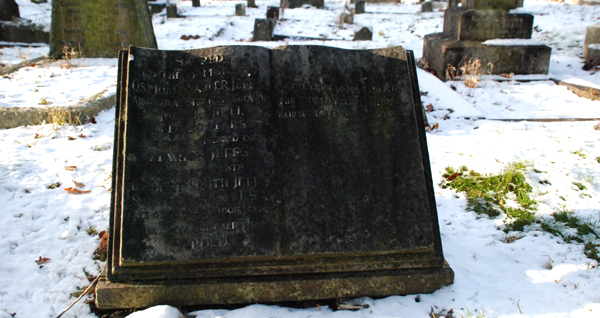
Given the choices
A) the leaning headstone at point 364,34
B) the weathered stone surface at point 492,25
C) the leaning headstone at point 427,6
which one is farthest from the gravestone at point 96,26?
the leaning headstone at point 427,6

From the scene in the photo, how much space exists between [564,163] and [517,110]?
9.22 feet

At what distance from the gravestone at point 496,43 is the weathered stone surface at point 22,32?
10.4m

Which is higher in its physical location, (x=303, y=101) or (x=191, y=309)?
(x=303, y=101)

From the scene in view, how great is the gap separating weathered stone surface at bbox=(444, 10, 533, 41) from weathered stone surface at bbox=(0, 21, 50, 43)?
1073 centimetres

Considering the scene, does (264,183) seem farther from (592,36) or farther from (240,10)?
(240,10)

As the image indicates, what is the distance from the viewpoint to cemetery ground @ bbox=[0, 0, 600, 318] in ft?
7.80

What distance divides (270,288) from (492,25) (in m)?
7.79

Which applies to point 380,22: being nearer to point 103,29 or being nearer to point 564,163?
point 103,29

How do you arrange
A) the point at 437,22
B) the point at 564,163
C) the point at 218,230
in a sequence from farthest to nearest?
1. the point at 437,22
2. the point at 564,163
3. the point at 218,230

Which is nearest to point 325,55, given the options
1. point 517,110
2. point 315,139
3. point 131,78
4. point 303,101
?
point 303,101

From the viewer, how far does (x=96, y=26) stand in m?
8.10

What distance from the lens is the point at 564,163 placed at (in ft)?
13.1

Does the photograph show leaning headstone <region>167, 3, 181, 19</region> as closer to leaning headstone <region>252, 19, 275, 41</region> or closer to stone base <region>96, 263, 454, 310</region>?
leaning headstone <region>252, 19, 275, 41</region>

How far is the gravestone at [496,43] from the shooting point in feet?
26.2
